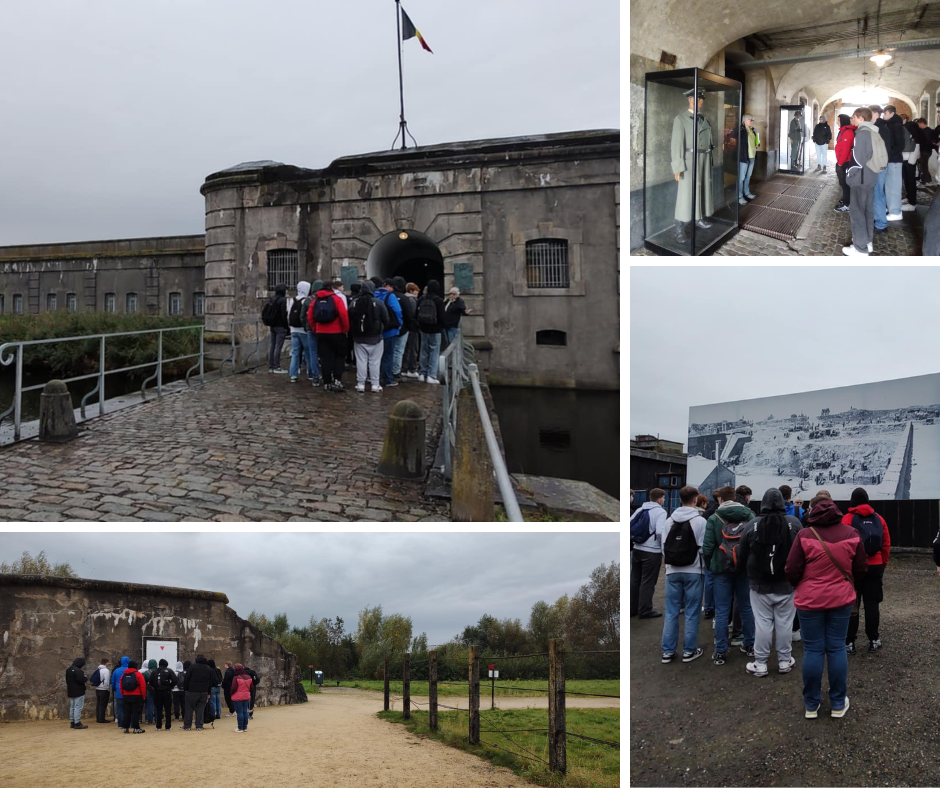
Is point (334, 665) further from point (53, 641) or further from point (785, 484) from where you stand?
point (785, 484)

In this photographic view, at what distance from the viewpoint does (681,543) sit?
546 centimetres

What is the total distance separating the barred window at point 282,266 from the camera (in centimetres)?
1563

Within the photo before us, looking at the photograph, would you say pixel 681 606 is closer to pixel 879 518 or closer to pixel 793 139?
pixel 879 518

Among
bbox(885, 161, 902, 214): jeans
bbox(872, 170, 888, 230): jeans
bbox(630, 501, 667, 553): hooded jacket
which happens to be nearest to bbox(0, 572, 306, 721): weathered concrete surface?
bbox(630, 501, 667, 553): hooded jacket

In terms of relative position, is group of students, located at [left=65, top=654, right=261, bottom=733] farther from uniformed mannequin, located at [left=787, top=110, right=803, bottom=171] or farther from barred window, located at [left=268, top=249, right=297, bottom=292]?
barred window, located at [left=268, top=249, right=297, bottom=292]

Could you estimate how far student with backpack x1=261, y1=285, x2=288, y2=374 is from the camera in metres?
11.6

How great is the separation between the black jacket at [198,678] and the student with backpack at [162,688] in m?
0.17

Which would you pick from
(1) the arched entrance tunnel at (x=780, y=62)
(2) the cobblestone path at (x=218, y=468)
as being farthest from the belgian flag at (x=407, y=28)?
(1) the arched entrance tunnel at (x=780, y=62)

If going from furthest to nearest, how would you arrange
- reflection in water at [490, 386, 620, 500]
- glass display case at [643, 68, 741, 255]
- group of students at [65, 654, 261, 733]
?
1. reflection in water at [490, 386, 620, 500]
2. group of students at [65, 654, 261, 733]
3. glass display case at [643, 68, 741, 255]

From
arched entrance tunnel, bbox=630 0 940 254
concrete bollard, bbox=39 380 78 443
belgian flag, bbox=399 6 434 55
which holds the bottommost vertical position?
concrete bollard, bbox=39 380 78 443

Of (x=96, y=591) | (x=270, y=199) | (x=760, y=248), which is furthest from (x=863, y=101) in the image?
(x=270, y=199)

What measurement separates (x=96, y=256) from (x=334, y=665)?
16.4 metres

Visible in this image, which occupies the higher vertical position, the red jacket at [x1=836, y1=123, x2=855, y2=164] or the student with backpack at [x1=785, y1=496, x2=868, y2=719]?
the red jacket at [x1=836, y1=123, x2=855, y2=164]

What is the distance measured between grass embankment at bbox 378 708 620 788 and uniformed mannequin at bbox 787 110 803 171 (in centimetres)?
488
